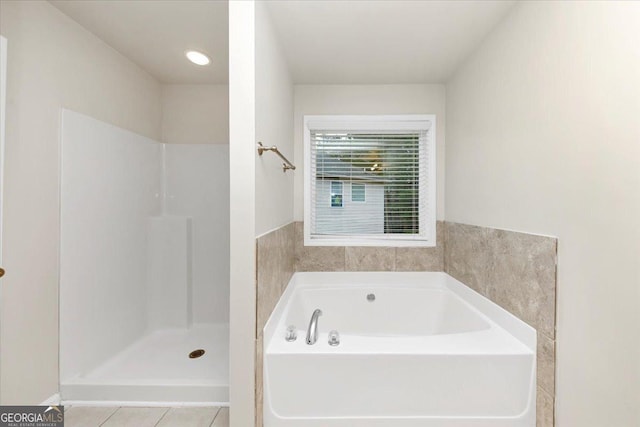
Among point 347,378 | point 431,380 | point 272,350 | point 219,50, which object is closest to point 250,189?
point 272,350

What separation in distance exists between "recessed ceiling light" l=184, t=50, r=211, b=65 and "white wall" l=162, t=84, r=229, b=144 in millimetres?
438

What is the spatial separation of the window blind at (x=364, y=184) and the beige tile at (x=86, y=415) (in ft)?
5.74

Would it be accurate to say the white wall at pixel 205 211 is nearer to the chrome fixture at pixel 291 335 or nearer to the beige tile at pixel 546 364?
the chrome fixture at pixel 291 335

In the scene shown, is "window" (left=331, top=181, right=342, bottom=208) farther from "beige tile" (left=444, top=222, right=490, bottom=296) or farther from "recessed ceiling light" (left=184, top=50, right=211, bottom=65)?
"recessed ceiling light" (left=184, top=50, right=211, bottom=65)

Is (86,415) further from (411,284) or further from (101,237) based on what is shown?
(411,284)

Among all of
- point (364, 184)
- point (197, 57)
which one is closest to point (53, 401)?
point (197, 57)

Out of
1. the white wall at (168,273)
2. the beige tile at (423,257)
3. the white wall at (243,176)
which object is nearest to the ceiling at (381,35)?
the white wall at (243,176)

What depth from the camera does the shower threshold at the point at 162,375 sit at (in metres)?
1.74

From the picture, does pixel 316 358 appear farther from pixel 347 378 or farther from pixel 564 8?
pixel 564 8

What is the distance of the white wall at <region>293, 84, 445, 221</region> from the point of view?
249 centimetres

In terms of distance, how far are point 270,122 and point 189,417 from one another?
1.62 m

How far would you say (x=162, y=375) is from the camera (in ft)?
6.38

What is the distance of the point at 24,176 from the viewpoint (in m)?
1.56

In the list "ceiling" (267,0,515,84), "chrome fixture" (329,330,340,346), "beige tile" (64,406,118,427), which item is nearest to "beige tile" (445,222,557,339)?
"chrome fixture" (329,330,340,346)
